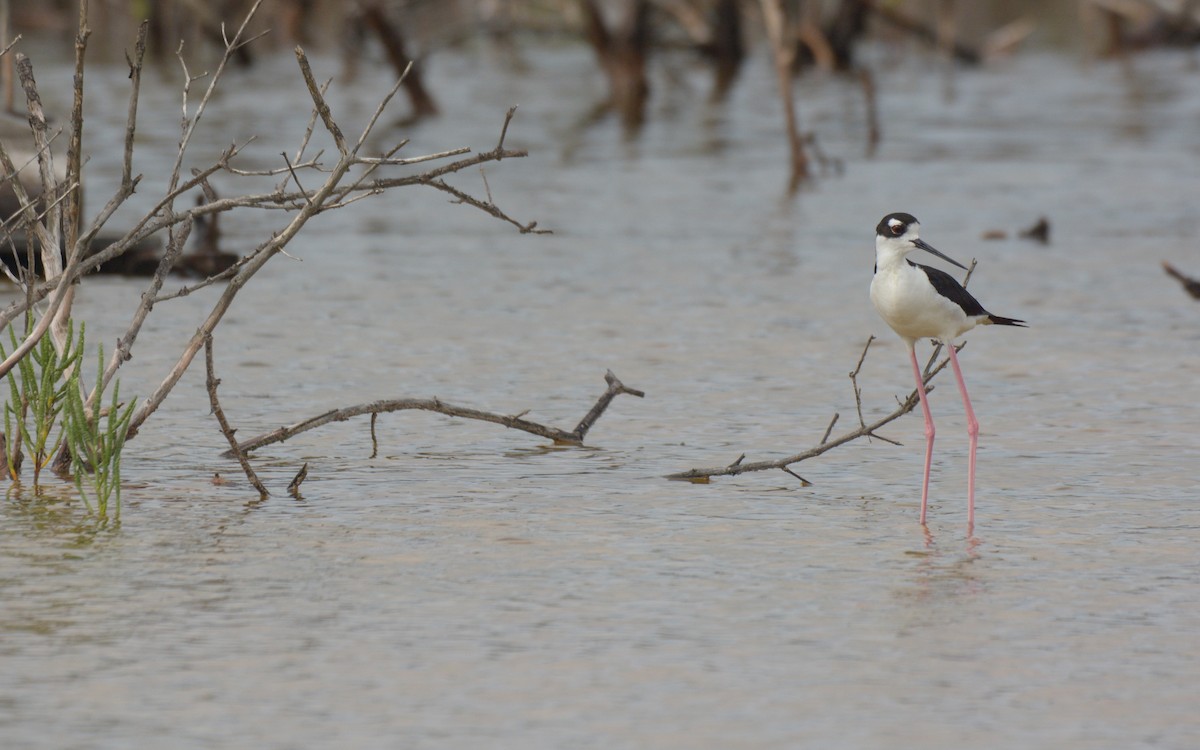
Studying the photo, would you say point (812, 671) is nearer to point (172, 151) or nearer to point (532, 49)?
point (172, 151)

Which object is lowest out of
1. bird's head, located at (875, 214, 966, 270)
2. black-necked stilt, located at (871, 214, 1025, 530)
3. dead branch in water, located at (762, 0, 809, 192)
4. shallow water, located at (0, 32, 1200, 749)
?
shallow water, located at (0, 32, 1200, 749)

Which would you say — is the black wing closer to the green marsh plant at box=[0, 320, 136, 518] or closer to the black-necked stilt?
the black-necked stilt

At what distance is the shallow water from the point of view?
450 cm

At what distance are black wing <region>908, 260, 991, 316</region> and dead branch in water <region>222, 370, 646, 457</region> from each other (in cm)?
141

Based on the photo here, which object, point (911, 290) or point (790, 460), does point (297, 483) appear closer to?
point (790, 460)

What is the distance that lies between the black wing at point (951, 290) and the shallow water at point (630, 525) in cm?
68

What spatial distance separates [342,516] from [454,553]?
62 centimetres

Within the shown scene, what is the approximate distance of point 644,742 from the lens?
4254mm

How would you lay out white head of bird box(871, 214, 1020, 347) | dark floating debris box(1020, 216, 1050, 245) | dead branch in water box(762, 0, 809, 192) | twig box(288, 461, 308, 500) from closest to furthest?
white head of bird box(871, 214, 1020, 347) → twig box(288, 461, 308, 500) → dark floating debris box(1020, 216, 1050, 245) → dead branch in water box(762, 0, 809, 192)

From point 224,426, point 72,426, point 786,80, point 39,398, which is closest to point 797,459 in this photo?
point 224,426

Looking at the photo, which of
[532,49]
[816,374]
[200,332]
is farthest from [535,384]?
[532,49]

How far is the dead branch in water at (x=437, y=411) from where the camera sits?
265 inches

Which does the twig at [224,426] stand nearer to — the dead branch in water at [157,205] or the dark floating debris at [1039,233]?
the dead branch in water at [157,205]

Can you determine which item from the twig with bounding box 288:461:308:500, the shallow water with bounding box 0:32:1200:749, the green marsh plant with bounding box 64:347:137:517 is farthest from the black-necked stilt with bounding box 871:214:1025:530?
the green marsh plant with bounding box 64:347:137:517
